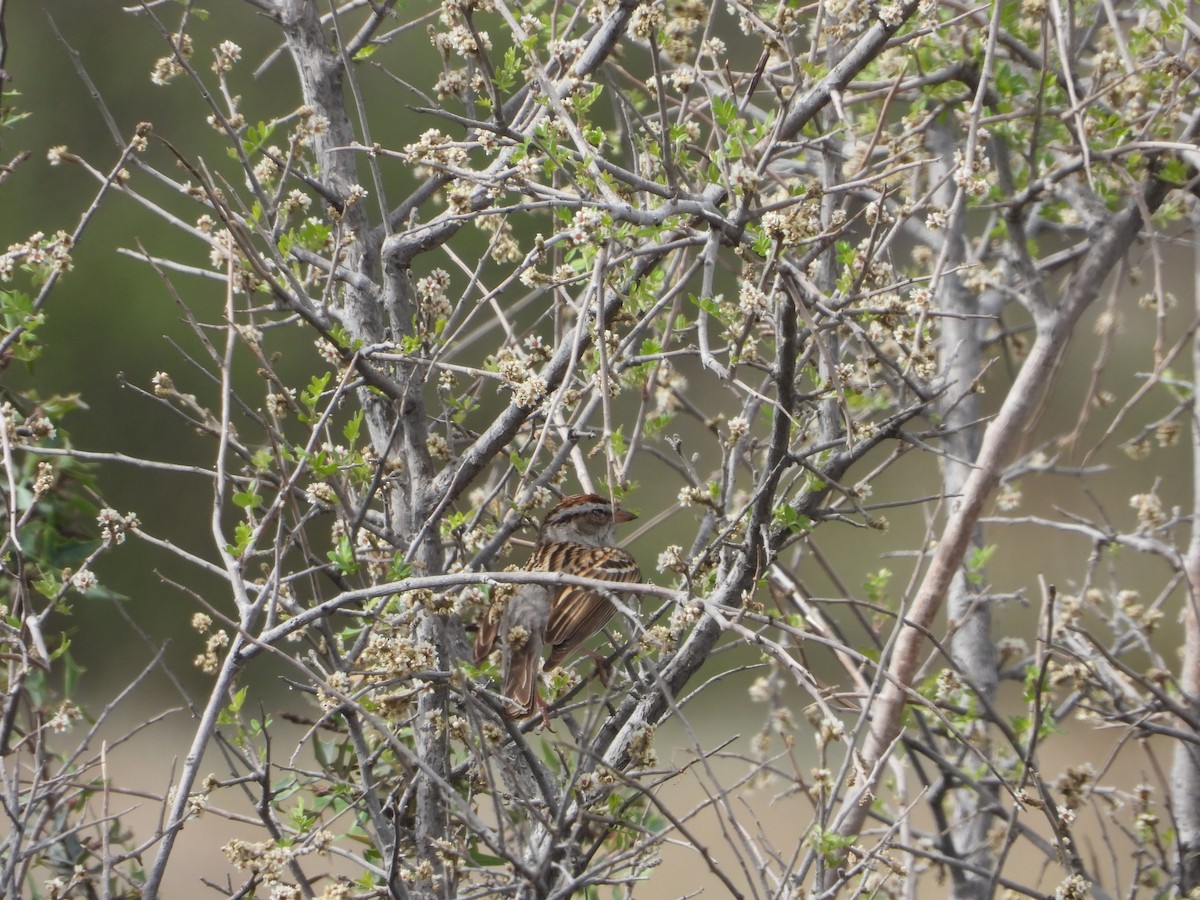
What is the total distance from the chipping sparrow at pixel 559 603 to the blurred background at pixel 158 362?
15.3ft

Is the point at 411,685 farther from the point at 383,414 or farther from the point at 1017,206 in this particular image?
the point at 1017,206

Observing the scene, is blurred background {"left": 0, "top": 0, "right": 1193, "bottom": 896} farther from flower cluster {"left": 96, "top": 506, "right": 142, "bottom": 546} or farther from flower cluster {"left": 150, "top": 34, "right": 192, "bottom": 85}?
flower cluster {"left": 96, "top": 506, "right": 142, "bottom": 546}

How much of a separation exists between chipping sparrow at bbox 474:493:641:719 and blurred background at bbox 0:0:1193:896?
4.66 m

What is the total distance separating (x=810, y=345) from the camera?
8.97ft

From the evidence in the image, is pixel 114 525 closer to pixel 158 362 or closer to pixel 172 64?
pixel 172 64

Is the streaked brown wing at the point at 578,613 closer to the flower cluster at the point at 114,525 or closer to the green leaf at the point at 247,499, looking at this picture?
the green leaf at the point at 247,499

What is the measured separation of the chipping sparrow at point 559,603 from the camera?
8.75 ft

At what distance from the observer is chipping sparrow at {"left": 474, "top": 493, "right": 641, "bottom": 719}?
267 centimetres

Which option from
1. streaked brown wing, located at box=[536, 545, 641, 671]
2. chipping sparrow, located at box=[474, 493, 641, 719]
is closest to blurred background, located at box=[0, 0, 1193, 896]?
chipping sparrow, located at box=[474, 493, 641, 719]

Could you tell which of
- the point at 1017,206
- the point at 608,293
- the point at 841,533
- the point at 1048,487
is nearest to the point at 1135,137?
the point at 1017,206

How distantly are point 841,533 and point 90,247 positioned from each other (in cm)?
590

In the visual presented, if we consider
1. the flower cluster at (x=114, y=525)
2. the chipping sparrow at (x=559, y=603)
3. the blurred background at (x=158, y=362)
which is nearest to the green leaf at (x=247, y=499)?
the flower cluster at (x=114, y=525)

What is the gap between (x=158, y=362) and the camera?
9.34m

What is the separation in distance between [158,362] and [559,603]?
703cm
